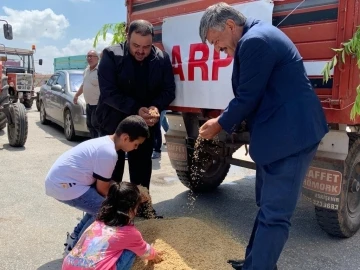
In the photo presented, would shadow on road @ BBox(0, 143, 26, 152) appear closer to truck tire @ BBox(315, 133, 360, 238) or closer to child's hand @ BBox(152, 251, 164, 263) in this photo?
child's hand @ BBox(152, 251, 164, 263)

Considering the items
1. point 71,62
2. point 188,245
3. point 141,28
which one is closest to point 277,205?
point 188,245

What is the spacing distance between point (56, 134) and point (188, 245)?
7075 millimetres

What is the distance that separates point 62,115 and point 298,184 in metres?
7.21

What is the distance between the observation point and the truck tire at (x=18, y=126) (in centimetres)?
720

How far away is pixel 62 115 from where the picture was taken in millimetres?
8789

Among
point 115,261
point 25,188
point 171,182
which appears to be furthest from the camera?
point 171,182

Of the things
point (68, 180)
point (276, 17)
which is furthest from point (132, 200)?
point (276, 17)

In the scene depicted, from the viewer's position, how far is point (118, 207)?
2.47 metres

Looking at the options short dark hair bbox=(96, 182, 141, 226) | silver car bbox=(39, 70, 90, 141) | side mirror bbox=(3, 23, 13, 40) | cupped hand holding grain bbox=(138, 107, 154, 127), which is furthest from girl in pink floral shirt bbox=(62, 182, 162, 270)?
side mirror bbox=(3, 23, 13, 40)

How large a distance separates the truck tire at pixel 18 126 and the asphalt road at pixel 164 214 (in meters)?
0.86

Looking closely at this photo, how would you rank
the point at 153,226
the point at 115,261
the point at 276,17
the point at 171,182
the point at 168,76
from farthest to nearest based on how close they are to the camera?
the point at 171,182
the point at 168,76
the point at 153,226
the point at 276,17
the point at 115,261

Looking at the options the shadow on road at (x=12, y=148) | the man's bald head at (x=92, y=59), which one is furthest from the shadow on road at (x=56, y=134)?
the man's bald head at (x=92, y=59)

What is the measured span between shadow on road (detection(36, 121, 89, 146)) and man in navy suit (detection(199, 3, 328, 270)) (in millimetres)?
6295

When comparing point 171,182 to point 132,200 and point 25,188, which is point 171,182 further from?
point 132,200
